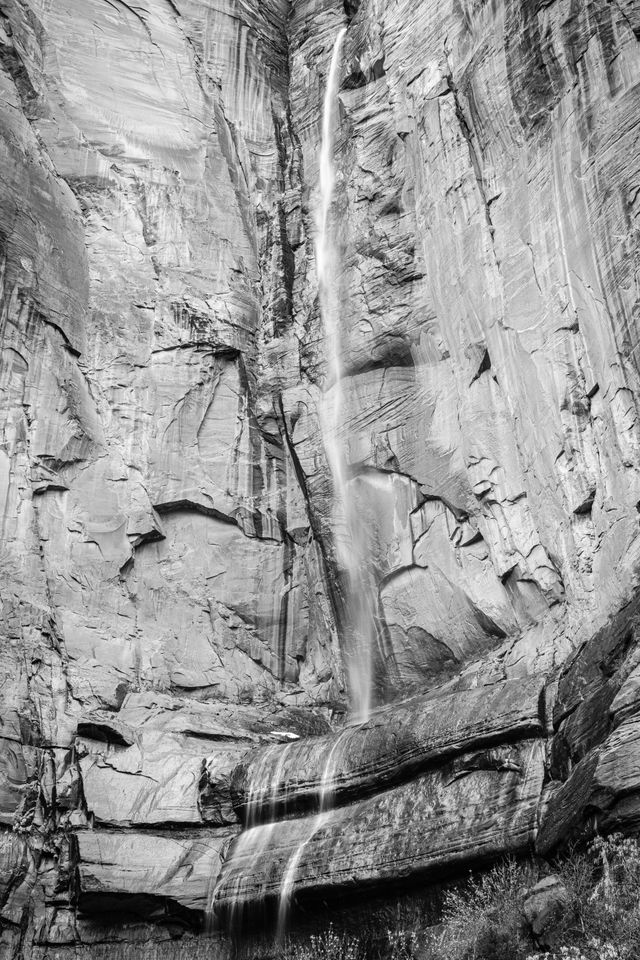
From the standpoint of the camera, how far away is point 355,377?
24000mm

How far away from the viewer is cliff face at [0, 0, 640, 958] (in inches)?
690

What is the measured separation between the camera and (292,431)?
24750 mm

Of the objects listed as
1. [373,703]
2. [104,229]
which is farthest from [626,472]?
[104,229]

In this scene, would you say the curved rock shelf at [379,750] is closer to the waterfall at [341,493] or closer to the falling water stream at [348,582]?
the falling water stream at [348,582]

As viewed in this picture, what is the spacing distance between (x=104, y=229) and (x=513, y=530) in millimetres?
12901

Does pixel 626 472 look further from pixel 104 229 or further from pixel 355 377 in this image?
pixel 104 229

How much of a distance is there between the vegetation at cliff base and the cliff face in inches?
22.3

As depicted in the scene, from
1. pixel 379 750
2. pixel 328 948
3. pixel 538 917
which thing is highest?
pixel 379 750

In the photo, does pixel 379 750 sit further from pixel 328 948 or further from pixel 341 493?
pixel 341 493

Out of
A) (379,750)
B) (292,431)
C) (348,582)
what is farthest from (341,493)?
(379,750)

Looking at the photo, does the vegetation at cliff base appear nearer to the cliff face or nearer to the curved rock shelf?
the cliff face

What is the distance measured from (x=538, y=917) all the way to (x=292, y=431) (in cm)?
1380

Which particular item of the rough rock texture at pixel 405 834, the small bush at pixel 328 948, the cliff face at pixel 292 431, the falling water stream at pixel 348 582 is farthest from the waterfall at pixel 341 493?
the small bush at pixel 328 948

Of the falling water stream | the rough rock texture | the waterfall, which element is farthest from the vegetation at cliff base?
the waterfall
